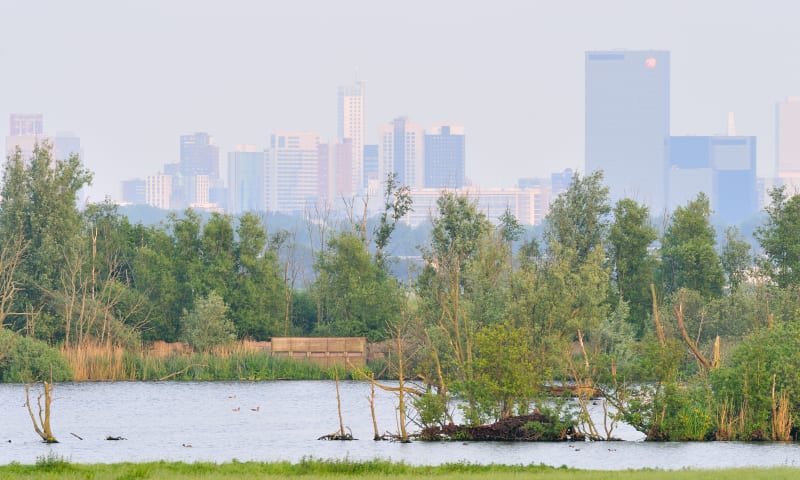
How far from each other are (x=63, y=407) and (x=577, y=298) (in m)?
22.7

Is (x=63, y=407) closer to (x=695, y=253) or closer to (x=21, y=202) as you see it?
(x=21, y=202)

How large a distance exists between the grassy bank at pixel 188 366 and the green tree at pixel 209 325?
64 cm

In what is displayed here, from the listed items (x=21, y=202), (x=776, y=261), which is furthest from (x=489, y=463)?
(x=21, y=202)

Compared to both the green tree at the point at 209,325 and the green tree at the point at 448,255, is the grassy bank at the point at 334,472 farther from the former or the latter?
the green tree at the point at 209,325

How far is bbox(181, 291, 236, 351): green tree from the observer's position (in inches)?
3123

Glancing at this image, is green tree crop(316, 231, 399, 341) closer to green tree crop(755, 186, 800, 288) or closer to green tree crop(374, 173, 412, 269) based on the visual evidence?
green tree crop(374, 173, 412, 269)

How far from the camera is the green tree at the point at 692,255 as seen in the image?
269ft

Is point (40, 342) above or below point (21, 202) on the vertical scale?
below

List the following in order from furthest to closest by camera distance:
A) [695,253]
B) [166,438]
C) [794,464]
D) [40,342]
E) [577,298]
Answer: [695,253]
[40,342]
[577,298]
[166,438]
[794,464]

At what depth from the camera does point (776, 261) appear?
270 feet

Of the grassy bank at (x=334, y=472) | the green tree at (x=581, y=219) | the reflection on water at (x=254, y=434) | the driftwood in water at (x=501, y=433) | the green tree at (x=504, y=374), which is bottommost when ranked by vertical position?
the reflection on water at (x=254, y=434)

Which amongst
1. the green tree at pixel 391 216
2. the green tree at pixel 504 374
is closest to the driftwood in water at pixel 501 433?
the green tree at pixel 504 374

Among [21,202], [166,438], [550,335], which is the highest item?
[21,202]

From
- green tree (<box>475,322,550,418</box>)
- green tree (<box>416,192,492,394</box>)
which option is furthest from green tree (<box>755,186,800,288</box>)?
green tree (<box>475,322,550,418</box>)
